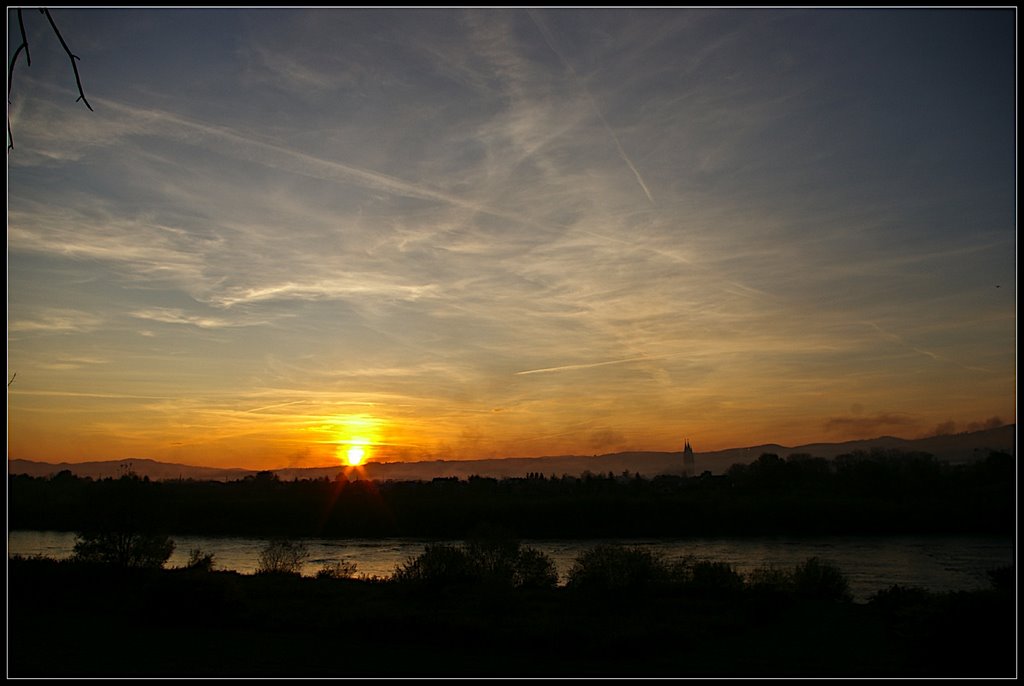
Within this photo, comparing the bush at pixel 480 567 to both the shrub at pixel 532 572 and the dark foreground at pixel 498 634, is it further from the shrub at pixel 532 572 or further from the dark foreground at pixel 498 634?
the dark foreground at pixel 498 634

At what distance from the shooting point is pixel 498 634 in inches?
562

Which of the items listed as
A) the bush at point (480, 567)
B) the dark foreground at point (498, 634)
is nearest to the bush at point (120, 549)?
the dark foreground at point (498, 634)

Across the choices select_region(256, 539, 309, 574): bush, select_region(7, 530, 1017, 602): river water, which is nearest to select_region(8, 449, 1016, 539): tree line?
select_region(7, 530, 1017, 602): river water

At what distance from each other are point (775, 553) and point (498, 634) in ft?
135

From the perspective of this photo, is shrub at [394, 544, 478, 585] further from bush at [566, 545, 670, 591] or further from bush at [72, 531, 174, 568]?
bush at [72, 531, 174, 568]

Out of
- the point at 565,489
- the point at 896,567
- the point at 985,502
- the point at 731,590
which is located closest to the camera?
the point at 731,590

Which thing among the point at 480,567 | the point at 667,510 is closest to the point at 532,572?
the point at 480,567

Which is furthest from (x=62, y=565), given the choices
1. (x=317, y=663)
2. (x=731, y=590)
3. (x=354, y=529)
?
(x=354, y=529)

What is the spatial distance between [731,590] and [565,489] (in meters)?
89.8

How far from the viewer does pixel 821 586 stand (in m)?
24.8

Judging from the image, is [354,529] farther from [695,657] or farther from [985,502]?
[695,657]

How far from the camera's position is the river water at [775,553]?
3706cm

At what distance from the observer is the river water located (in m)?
37.1

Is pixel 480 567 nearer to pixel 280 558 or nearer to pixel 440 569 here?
pixel 440 569
